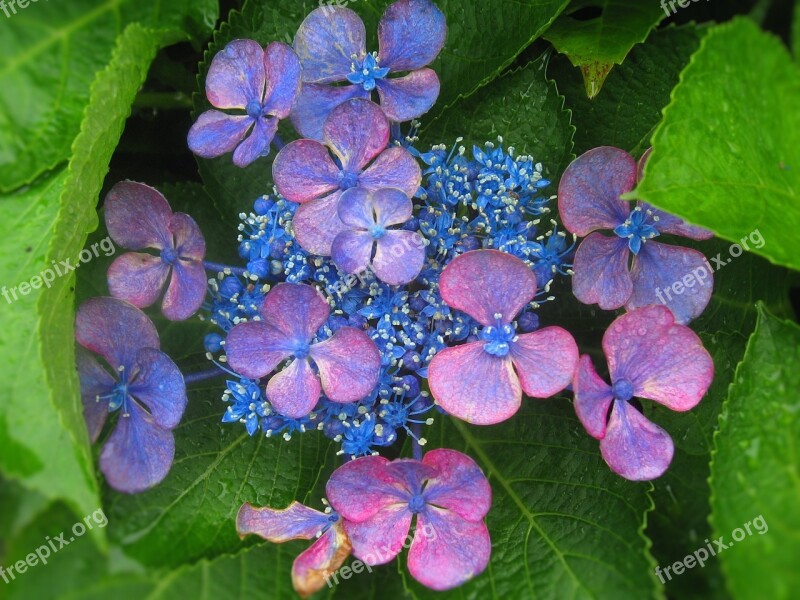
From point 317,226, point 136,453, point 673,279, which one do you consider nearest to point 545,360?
point 673,279

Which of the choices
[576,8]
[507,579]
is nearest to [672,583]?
[507,579]

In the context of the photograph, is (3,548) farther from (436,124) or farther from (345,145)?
(436,124)

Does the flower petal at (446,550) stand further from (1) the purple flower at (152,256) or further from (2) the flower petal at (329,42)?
(2) the flower petal at (329,42)

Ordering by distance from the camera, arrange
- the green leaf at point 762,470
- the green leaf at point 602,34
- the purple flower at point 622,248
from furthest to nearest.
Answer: the green leaf at point 602,34, the purple flower at point 622,248, the green leaf at point 762,470

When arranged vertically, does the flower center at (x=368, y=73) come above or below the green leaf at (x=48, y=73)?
below

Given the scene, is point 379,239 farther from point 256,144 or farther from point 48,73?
point 48,73

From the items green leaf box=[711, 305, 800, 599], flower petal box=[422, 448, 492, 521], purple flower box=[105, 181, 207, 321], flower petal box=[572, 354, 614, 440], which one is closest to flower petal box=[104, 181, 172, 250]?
purple flower box=[105, 181, 207, 321]

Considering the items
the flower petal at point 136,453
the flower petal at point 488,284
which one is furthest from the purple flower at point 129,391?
the flower petal at point 488,284
